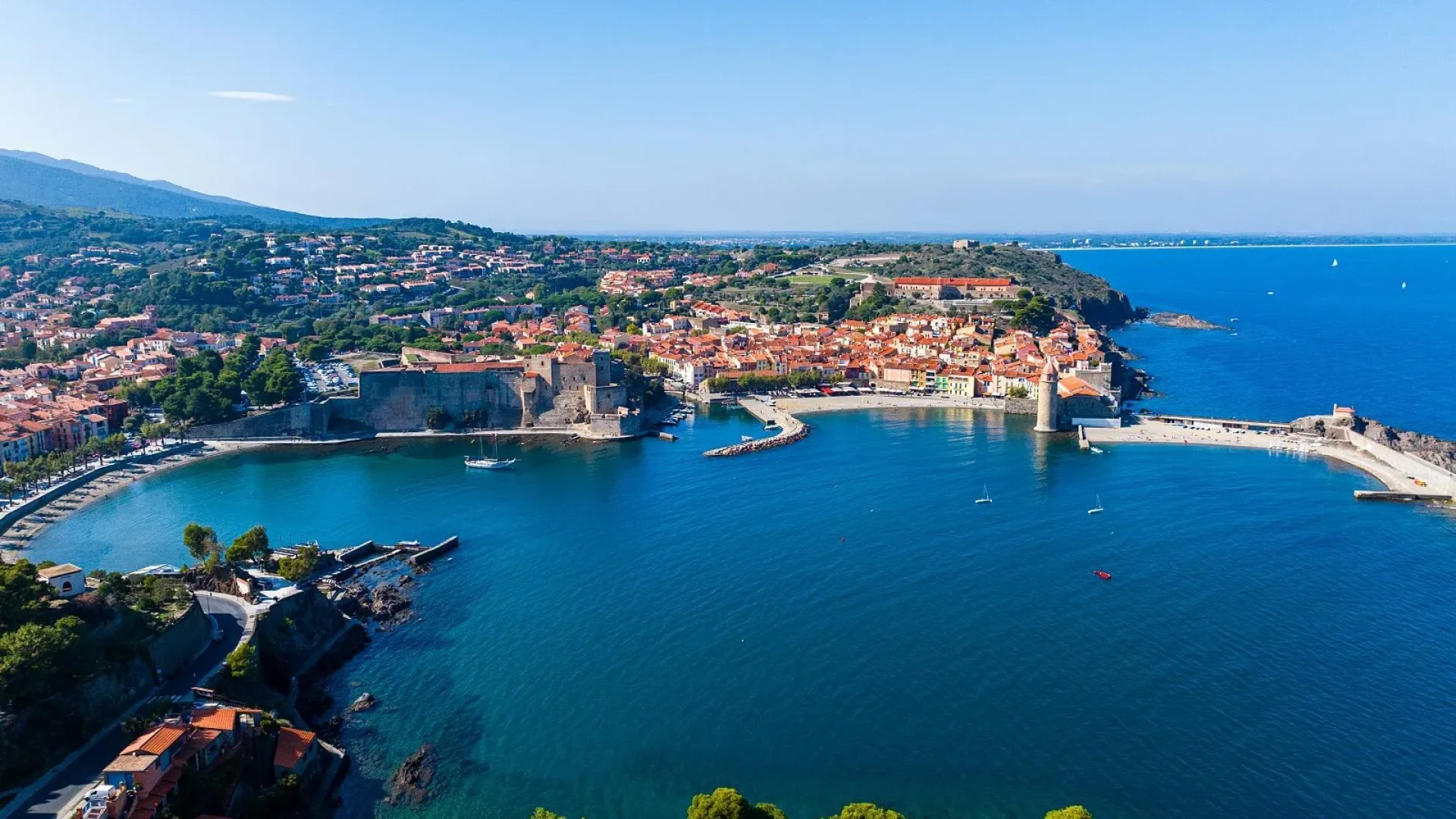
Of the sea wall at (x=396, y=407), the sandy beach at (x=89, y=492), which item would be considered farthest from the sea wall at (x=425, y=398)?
the sandy beach at (x=89, y=492)

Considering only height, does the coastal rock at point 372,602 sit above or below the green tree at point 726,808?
below

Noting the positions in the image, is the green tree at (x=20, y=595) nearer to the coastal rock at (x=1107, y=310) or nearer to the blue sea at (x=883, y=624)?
the blue sea at (x=883, y=624)

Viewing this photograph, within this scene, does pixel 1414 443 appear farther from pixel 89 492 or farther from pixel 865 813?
pixel 89 492

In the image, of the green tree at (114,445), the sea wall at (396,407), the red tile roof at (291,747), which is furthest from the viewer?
the sea wall at (396,407)

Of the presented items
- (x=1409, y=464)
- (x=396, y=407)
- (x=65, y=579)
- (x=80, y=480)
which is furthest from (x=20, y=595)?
(x=1409, y=464)

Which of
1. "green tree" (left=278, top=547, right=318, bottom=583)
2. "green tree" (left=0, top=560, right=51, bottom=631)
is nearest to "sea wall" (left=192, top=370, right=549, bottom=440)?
"green tree" (left=278, top=547, right=318, bottom=583)

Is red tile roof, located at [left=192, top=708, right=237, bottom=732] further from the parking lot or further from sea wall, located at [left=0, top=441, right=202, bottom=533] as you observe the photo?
the parking lot
